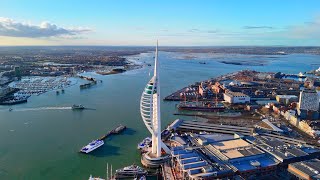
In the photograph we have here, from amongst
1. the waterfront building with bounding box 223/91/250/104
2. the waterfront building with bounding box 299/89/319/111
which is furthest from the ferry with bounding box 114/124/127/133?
the waterfront building with bounding box 299/89/319/111

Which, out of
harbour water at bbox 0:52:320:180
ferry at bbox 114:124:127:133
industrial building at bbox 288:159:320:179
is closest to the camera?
industrial building at bbox 288:159:320:179

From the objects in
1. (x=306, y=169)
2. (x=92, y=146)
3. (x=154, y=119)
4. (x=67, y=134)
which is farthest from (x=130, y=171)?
(x=306, y=169)

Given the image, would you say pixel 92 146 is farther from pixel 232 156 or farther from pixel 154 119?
pixel 232 156

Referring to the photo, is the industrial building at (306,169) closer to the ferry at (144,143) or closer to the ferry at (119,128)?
the ferry at (144,143)

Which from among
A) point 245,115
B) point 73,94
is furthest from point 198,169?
point 73,94

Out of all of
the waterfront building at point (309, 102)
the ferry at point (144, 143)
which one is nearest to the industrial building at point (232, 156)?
the ferry at point (144, 143)

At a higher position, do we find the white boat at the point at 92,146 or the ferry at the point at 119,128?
the ferry at the point at 119,128

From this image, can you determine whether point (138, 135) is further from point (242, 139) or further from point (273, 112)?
point (273, 112)

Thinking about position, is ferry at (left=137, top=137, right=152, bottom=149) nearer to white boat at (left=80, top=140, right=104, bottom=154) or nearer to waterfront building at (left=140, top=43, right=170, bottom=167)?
waterfront building at (left=140, top=43, right=170, bottom=167)
